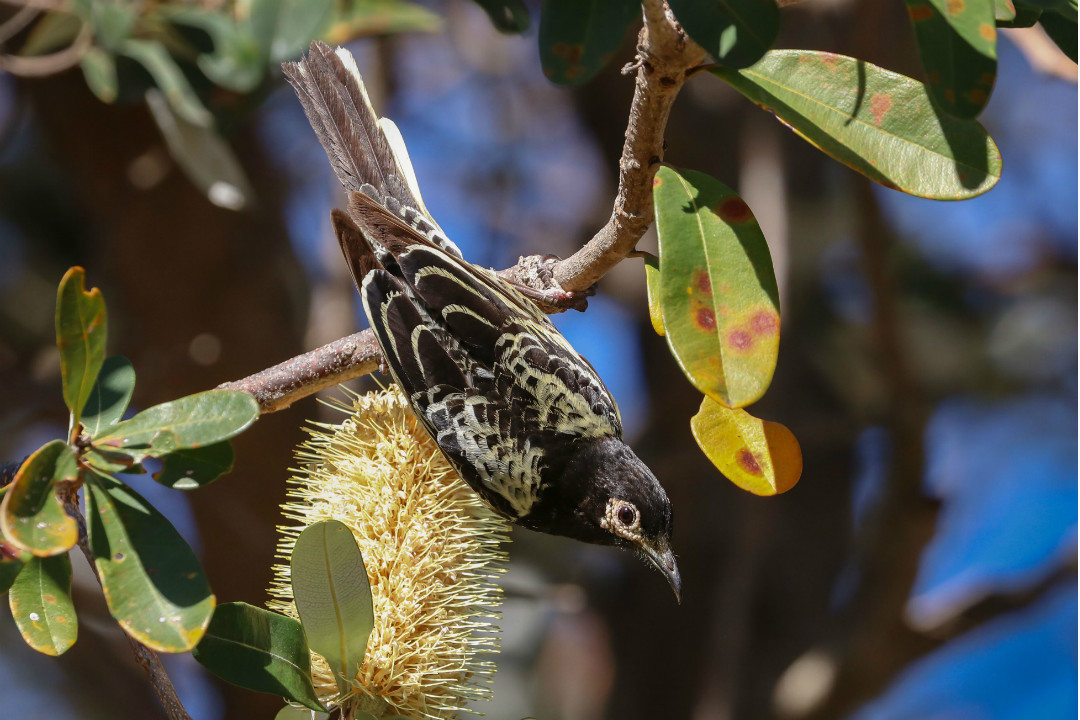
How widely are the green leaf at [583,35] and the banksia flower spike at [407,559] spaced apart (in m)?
0.74

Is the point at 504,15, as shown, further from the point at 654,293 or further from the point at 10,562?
the point at 10,562

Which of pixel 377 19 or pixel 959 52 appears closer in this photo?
pixel 959 52

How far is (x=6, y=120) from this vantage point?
3.90 metres

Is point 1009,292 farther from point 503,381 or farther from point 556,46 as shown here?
point 556,46

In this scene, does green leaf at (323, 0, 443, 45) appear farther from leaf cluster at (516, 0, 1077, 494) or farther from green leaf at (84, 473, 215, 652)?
green leaf at (84, 473, 215, 652)

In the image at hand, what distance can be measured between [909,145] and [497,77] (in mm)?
4131

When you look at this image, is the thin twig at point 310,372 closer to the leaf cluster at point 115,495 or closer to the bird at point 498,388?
the bird at point 498,388

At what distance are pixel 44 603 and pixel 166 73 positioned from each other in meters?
1.50

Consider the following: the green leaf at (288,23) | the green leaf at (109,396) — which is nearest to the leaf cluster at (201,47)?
the green leaf at (288,23)

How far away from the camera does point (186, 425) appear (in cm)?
85

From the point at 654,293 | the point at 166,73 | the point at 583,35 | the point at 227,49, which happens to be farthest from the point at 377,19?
the point at 583,35

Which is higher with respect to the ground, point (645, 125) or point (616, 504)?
point (645, 125)

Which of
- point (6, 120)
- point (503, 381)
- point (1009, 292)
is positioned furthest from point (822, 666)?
point (6, 120)

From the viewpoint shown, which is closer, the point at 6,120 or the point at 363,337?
the point at 363,337
